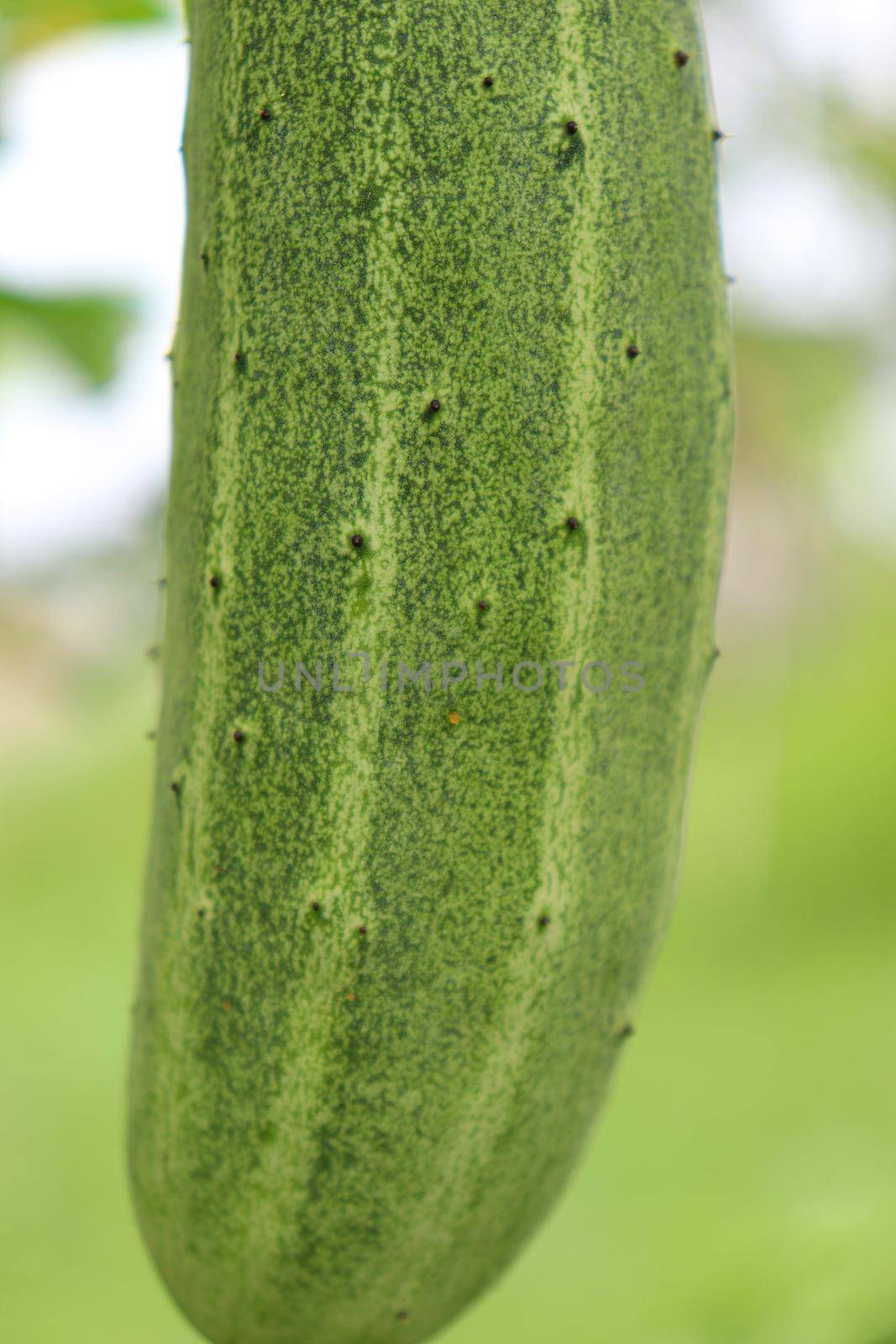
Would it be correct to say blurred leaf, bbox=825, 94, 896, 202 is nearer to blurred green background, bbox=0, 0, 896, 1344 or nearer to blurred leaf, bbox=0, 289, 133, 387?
blurred green background, bbox=0, 0, 896, 1344

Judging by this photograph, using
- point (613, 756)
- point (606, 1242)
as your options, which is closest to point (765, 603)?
point (606, 1242)

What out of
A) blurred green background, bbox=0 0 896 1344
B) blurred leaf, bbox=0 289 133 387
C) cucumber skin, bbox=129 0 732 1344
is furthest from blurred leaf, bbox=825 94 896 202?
cucumber skin, bbox=129 0 732 1344

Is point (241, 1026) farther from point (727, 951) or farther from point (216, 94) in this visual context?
point (727, 951)

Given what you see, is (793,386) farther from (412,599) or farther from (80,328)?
(412,599)

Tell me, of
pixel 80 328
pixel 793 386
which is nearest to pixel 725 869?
pixel 793 386

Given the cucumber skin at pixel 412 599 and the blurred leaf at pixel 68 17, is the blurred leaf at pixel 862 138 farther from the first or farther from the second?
the cucumber skin at pixel 412 599

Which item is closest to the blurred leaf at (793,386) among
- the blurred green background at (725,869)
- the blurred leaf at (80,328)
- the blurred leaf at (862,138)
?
the blurred green background at (725,869)
